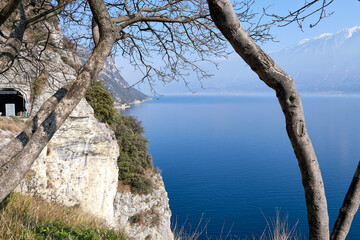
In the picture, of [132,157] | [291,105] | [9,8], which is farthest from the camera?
[132,157]

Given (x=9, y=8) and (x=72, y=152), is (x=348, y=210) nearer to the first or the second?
(x=9, y=8)

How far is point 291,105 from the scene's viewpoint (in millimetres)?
2111


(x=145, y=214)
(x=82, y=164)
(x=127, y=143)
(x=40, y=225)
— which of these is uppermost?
(x=40, y=225)

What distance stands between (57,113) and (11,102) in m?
17.1

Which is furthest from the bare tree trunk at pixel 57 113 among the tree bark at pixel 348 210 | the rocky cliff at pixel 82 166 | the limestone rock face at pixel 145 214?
the limestone rock face at pixel 145 214

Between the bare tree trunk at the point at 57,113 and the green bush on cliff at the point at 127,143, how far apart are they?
13.2 metres

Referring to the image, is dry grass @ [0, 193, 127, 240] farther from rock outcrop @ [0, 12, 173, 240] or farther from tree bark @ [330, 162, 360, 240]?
rock outcrop @ [0, 12, 173, 240]

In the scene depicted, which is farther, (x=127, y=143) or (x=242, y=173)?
(x=242, y=173)

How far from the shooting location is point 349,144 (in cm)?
6109

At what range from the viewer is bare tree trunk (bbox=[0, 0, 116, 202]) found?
7.54 ft

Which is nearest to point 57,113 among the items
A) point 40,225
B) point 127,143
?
point 40,225

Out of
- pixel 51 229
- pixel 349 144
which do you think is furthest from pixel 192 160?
pixel 51 229

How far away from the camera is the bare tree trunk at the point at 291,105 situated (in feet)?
6.86

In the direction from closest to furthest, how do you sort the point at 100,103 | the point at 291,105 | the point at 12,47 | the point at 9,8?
the point at 291,105, the point at 9,8, the point at 12,47, the point at 100,103
